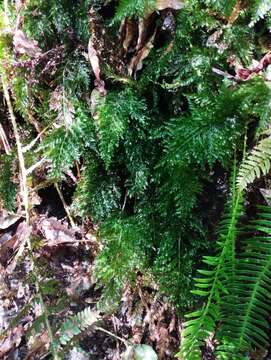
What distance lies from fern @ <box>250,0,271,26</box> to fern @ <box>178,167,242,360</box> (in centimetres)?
68

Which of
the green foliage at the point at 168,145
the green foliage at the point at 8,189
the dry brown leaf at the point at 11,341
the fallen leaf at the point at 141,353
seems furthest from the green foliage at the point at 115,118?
the dry brown leaf at the point at 11,341

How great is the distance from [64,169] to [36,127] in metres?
0.32

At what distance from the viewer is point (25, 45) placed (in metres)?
1.77

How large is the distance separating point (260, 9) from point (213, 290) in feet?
3.55

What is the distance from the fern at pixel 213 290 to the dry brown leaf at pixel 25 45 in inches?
43.4

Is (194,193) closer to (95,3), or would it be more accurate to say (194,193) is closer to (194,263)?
(194,263)

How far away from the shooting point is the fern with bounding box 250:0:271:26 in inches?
58.1

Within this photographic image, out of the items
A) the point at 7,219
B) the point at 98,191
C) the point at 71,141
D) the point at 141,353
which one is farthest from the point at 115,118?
the point at 141,353

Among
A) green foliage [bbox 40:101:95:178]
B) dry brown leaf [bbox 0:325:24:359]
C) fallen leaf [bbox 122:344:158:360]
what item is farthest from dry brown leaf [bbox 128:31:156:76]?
dry brown leaf [bbox 0:325:24:359]

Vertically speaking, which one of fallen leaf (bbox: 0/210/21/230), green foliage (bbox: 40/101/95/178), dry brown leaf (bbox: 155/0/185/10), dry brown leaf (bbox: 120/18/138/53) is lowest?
fallen leaf (bbox: 0/210/21/230)

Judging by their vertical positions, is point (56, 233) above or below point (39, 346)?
above

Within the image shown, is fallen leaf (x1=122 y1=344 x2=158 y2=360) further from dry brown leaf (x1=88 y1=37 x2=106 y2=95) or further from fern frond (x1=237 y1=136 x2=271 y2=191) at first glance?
dry brown leaf (x1=88 y1=37 x2=106 y2=95)

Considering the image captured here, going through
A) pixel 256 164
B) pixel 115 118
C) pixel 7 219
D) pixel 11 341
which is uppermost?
pixel 115 118

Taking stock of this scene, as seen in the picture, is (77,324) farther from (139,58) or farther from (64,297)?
(139,58)
